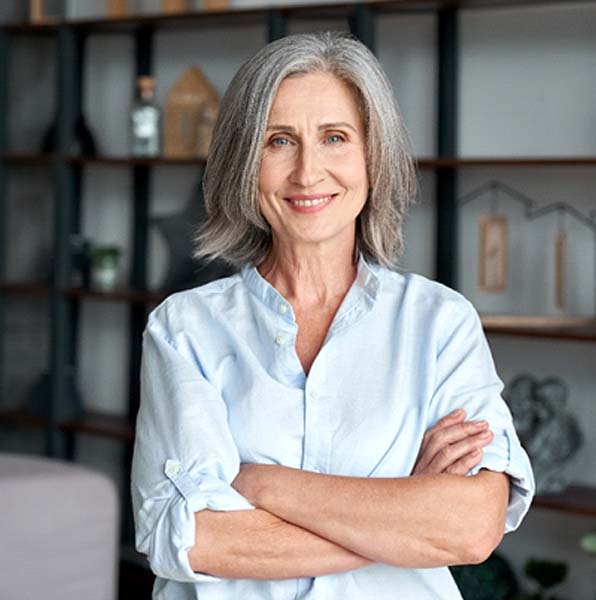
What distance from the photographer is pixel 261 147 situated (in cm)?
181

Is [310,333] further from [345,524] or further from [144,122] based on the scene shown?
[144,122]

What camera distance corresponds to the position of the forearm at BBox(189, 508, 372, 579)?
5.60 ft

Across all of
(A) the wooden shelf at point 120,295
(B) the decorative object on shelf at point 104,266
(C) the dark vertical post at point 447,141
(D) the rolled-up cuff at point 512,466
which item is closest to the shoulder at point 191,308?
(D) the rolled-up cuff at point 512,466

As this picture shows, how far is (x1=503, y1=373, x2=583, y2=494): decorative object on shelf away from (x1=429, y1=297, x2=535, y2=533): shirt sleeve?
1993mm

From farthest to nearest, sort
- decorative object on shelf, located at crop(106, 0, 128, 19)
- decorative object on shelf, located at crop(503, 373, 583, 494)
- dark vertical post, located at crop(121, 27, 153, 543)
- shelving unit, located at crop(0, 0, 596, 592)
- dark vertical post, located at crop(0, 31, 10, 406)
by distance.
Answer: dark vertical post, located at crop(0, 31, 10, 406)
dark vertical post, located at crop(121, 27, 153, 543)
decorative object on shelf, located at crop(106, 0, 128, 19)
shelving unit, located at crop(0, 0, 596, 592)
decorative object on shelf, located at crop(503, 373, 583, 494)

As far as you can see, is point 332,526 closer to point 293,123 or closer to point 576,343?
point 293,123

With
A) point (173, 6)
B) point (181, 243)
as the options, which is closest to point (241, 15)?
point (173, 6)

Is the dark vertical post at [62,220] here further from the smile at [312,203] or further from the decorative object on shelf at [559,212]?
the smile at [312,203]

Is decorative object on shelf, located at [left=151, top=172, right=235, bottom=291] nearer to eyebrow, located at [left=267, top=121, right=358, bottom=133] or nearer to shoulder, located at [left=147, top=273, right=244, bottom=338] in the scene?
shoulder, located at [left=147, top=273, right=244, bottom=338]

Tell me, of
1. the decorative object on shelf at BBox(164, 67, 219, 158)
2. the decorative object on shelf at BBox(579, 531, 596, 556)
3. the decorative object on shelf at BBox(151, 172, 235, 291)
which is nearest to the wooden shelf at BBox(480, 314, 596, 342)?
the decorative object on shelf at BBox(579, 531, 596, 556)

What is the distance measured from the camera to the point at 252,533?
1723 millimetres

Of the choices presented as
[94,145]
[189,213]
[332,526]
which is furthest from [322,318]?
[94,145]

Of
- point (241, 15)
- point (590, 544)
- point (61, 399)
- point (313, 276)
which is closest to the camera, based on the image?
point (313, 276)

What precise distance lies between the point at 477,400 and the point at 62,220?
3.22 meters
